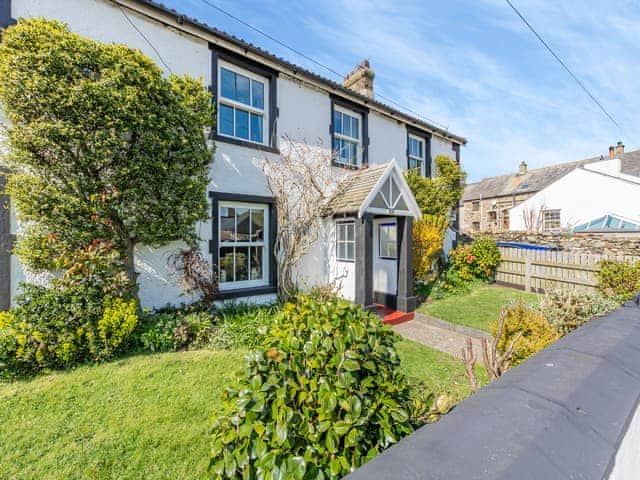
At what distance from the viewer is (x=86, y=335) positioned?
177 inches

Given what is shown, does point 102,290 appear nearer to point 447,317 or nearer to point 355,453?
point 355,453

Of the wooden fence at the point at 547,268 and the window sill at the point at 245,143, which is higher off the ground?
the window sill at the point at 245,143

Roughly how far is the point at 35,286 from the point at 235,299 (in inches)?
139

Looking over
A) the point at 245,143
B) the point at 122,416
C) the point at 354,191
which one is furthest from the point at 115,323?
the point at 354,191

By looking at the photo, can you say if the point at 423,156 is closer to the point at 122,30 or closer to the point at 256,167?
the point at 256,167

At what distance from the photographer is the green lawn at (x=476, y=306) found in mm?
7445

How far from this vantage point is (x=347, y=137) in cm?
955

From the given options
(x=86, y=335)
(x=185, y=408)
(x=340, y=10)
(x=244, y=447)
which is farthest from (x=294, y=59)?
(x=244, y=447)

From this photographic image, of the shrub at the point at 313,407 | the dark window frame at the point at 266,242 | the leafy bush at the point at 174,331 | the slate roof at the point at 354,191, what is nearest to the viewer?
the shrub at the point at 313,407

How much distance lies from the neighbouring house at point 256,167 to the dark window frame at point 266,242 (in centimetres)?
2

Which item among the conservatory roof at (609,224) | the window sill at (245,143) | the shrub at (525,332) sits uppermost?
the window sill at (245,143)

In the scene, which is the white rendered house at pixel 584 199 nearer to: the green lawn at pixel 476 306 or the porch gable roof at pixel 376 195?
the green lawn at pixel 476 306

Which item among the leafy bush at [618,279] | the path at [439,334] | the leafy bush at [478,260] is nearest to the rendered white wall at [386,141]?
the leafy bush at [478,260]

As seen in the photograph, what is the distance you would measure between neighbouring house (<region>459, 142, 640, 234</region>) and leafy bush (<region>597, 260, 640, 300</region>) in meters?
6.97
